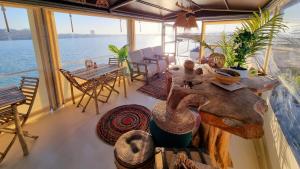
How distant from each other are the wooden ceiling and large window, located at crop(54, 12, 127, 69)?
0.45 metres

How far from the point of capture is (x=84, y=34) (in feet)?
33.7

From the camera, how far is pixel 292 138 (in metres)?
1.21

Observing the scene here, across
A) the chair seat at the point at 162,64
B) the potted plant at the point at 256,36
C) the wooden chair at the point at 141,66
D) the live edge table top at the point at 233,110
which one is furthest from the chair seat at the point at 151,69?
the live edge table top at the point at 233,110

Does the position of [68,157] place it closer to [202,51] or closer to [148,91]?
[148,91]

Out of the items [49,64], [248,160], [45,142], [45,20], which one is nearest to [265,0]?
[248,160]

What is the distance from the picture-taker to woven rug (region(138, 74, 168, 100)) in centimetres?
367

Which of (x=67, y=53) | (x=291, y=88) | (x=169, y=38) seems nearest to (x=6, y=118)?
(x=291, y=88)

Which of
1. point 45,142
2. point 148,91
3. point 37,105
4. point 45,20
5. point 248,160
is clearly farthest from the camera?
point 148,91

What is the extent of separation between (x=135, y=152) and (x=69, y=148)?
4.00ft

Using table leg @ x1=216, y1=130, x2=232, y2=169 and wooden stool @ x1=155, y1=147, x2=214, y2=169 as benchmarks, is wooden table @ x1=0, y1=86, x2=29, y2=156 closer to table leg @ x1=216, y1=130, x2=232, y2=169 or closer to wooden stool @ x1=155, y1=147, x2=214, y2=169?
wooden stool @ x1=155, y1=147, x2=214, y2=169

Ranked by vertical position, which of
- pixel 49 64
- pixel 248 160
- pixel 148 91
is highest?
pixel 49 64

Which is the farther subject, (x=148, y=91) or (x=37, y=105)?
A: (x=148, y=91)

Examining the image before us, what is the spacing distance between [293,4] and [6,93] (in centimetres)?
354

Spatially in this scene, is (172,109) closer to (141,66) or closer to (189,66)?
(189,66)
